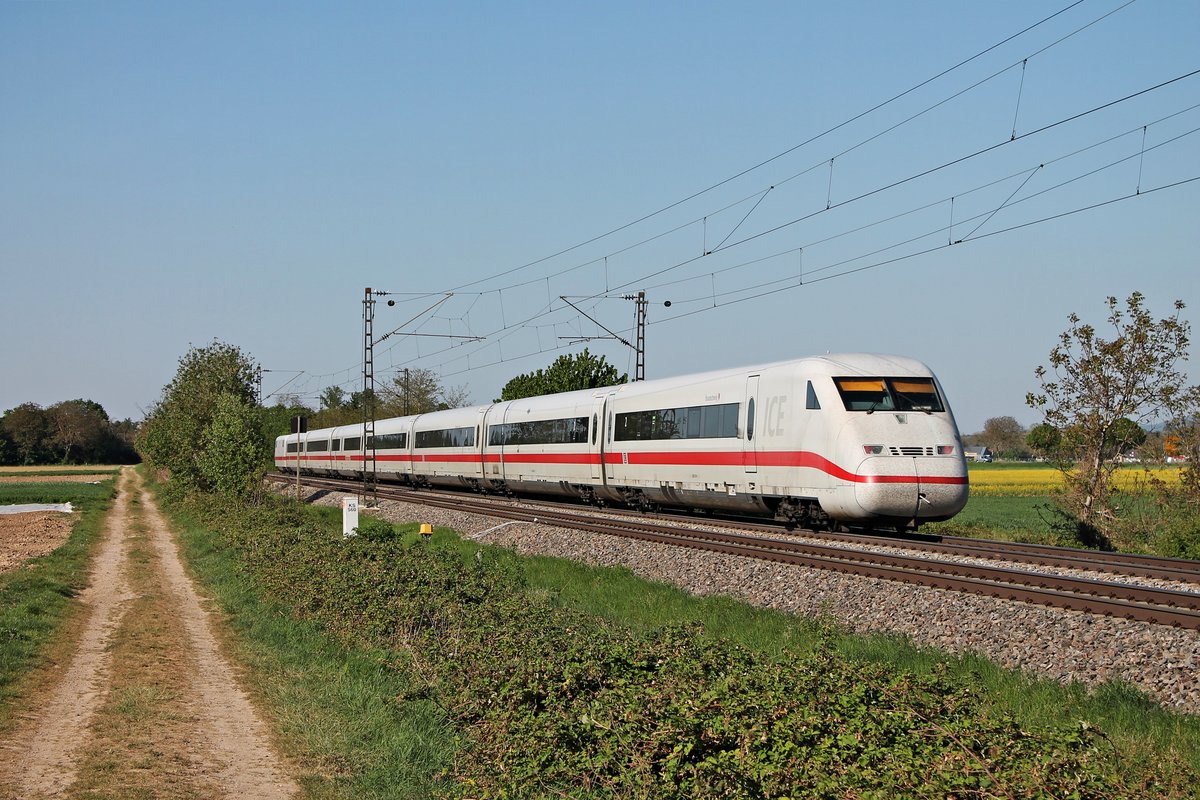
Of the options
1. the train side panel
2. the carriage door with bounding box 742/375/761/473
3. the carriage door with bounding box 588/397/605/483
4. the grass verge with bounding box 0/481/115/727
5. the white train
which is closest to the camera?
the grass verge with bounding box 0/481/115/727

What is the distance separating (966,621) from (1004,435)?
11083cm

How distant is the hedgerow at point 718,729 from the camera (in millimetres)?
5500

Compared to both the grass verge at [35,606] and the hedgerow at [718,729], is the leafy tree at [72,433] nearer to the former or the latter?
the grass verge at [35,606]

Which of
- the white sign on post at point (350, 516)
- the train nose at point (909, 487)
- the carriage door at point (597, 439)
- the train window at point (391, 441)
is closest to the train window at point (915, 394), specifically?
the train nose at point (909, 487)

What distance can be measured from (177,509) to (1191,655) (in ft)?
140

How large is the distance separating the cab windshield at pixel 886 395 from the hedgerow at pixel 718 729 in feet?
33.0

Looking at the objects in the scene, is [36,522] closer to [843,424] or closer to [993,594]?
[843,424]

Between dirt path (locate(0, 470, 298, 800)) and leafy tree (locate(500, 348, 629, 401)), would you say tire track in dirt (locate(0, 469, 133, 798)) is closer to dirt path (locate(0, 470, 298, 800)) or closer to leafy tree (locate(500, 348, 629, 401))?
dirt path (locate(0, 470, 298, 800))

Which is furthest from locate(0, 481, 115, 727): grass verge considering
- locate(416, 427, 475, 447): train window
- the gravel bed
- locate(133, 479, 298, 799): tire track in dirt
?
locate(416, 427, 475, 447): train window

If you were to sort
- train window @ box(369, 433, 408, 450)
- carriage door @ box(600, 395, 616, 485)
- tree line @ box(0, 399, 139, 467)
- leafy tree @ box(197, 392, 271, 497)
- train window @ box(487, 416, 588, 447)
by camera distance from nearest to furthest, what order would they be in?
carriage door @ box(600, 395, 616, 485) < train window @ box(487, 416, 588, 447) < leafy tree @ box(197, 392, 271, 497) < train window @ box(369, 433, 408, 450) < tree line @ box(0, 399, 139, 467)

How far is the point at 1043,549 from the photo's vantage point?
59.8 feet

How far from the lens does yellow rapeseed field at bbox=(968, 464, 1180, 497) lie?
24828 mm

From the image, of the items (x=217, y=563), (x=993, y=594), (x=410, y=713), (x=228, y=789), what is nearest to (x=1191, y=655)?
(x=993, y=594)

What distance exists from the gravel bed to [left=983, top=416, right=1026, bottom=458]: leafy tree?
104m
